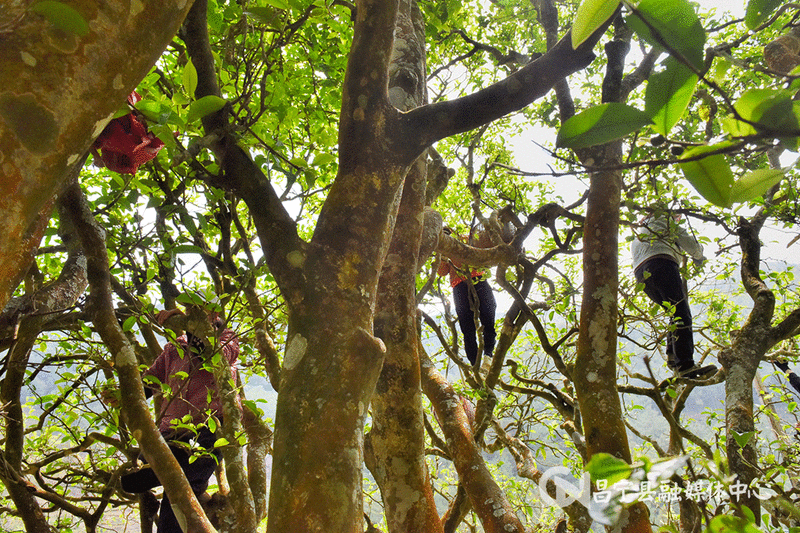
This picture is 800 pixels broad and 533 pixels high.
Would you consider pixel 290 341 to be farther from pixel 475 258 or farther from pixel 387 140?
pixel 475 258

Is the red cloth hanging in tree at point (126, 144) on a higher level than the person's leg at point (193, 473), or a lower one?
higher

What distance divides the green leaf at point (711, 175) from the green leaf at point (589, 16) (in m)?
0.21

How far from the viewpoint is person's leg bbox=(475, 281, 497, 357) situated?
5.21 metres

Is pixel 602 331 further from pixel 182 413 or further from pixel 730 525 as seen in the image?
pixel 182 413

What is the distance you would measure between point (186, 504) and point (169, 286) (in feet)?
6.29

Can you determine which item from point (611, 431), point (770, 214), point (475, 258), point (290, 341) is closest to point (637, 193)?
point (770, 214)

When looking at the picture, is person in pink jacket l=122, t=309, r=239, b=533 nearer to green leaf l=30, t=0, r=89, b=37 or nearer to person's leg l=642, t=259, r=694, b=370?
green leaf l=30, t=0, r=89, b=37

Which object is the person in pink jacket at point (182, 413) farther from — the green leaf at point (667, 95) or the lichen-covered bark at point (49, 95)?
the green leaf at point (667, 95)

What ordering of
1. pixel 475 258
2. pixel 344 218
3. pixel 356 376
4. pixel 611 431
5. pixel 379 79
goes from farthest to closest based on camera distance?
pixel 475 258 < pixel 611 431 < pixel 379 79 < pixel 344 218 < pixel 356 376

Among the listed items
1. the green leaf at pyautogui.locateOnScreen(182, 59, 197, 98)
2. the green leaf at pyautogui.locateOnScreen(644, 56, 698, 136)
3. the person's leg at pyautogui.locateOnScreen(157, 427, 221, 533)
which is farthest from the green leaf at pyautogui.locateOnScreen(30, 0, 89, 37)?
the person's leg at pyautogui.locateOnScreen(157, 427, 221, 533)

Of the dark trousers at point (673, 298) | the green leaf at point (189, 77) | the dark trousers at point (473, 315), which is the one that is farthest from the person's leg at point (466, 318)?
the green leaf at point (189, 77)

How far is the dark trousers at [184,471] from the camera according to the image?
3.00 m

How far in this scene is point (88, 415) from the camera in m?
3.03

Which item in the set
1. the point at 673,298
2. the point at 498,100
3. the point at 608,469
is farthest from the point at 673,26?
the point at 673,298
